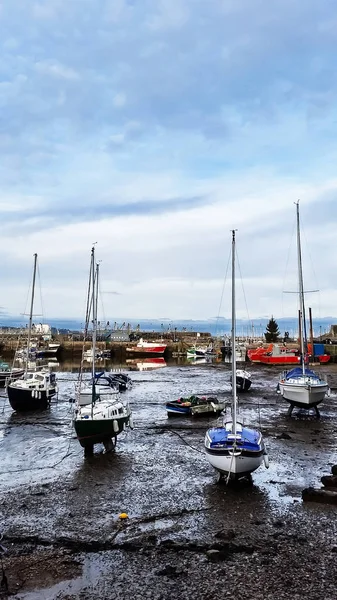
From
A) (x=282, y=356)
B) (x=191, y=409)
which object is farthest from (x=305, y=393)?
(x=282, y=356)

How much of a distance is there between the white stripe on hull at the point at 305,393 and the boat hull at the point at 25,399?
54.8 feet

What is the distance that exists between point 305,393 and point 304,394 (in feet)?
0.32

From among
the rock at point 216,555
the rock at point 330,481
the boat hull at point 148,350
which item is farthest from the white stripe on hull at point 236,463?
the boat hull at point 148,350

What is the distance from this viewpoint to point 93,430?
65.3ft

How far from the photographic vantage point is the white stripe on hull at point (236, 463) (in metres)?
15.5

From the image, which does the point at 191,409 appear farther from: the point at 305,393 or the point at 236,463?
the point at 236,463

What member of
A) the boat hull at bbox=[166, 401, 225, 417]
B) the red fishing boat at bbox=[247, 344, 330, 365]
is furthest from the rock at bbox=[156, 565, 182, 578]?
the red fishing boat at bbox=[247, 344, 330, 365]

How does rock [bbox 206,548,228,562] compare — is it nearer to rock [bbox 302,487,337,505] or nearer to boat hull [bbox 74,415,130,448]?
rock [bbox 302,487,337,505]

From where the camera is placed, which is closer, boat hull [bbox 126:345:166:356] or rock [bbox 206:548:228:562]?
rock [bbox 206:548:228:562]

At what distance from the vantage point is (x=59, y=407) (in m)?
33.8

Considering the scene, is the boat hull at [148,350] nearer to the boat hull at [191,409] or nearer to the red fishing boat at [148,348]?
the red fishing boat at [148,348]

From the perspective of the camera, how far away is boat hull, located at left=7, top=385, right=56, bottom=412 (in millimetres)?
31547

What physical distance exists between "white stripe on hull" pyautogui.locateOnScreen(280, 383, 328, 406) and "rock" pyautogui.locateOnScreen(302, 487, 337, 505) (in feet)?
45.2

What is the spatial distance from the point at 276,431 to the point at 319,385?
4.93 meters
